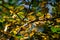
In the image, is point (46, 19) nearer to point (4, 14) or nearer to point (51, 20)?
point (51, 20)

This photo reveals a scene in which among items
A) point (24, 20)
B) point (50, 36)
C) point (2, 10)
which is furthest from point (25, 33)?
point (2, 10)

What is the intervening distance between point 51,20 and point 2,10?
32.0 inches

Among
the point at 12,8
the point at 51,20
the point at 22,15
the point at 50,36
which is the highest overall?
the point at 12,8

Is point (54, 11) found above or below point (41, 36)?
above

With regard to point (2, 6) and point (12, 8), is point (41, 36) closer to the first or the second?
point (12, 8)

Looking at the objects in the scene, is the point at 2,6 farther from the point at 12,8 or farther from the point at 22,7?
the point at 22,7

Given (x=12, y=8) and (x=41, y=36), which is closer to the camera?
(x=41, y=36)

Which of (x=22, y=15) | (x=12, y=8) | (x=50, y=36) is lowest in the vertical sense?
(x=50, y=36)

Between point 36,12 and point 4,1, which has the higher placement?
point 4,1

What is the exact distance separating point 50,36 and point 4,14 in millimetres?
820

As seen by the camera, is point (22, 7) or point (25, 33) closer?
point (25, 33)

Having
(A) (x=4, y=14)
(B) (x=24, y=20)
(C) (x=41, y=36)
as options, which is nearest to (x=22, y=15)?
(B) (x=24, y=20)

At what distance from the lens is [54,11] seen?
8.07 ft

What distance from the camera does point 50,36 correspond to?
2.37 metres
